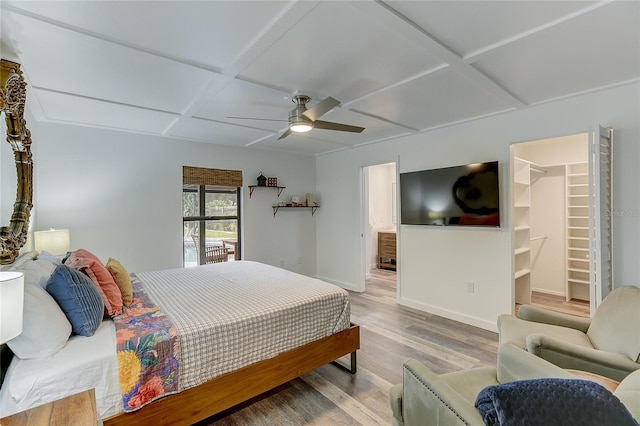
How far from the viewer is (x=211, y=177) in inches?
175

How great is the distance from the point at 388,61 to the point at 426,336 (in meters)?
2.78

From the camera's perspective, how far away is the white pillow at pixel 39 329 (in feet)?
4.60

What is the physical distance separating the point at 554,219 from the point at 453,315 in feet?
8.31

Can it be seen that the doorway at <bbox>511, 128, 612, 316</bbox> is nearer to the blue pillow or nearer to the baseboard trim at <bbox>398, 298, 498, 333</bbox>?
the baseboard trim at <bbox>398, 298, 498, 333</bbox>

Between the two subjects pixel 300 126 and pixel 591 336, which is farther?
pixel 300 126

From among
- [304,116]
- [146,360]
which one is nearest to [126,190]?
[304,116]

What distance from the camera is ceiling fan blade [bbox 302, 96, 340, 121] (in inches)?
86.1

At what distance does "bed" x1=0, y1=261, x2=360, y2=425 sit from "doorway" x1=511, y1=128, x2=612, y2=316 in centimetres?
292

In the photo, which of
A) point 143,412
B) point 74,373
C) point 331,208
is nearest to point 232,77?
point 74,373

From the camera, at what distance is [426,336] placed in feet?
10.7

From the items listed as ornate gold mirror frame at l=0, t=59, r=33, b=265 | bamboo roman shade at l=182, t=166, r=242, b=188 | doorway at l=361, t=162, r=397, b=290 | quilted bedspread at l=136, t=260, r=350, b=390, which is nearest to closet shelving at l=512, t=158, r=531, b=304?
doorway at l=361, t=162, r=397, b=290

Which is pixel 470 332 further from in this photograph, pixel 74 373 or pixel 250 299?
pixel 74 373

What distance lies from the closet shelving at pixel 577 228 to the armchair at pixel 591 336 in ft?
9.35

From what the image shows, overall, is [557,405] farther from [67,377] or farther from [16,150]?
[16,150]
